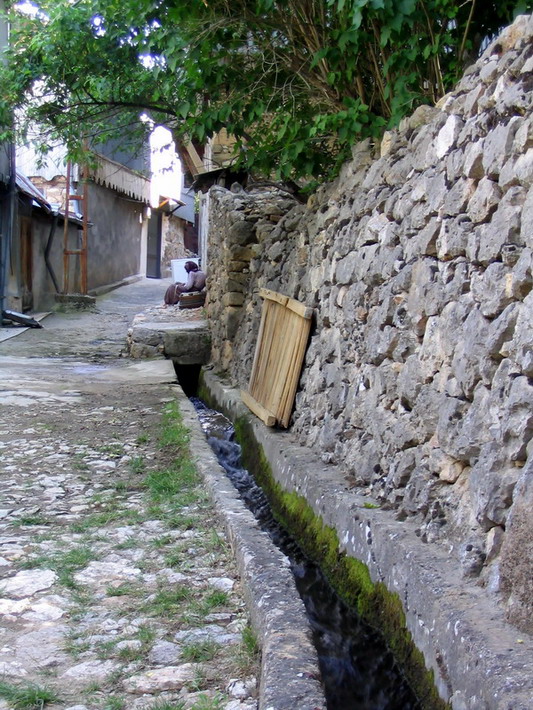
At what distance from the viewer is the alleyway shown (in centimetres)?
243

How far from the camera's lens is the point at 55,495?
4.39 meters

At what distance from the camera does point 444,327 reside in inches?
140

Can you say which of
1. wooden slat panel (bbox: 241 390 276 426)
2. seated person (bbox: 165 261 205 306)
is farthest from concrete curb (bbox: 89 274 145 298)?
wooden slat panel (bbox: 241 390 276 426)

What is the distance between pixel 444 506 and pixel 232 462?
3615 mm

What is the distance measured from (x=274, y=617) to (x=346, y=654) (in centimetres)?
97

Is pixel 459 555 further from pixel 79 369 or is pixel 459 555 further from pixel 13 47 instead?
pixel 13 47

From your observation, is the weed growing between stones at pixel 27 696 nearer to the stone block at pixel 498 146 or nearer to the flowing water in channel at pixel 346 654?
the flowing water in channel at pixel 346 654

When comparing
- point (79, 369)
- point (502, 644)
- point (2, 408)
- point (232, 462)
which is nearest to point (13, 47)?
point (79, 369)

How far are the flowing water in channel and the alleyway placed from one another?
0.63m

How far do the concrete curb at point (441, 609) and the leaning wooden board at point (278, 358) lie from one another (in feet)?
5.26

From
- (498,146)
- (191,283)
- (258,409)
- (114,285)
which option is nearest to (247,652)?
(498,146)

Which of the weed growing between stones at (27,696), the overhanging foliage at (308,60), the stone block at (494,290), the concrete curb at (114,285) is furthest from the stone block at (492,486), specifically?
the concrete curb at (114,285)

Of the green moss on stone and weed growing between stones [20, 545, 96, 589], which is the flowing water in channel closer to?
the green moss on stone

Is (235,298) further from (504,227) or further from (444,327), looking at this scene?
(504,227)
